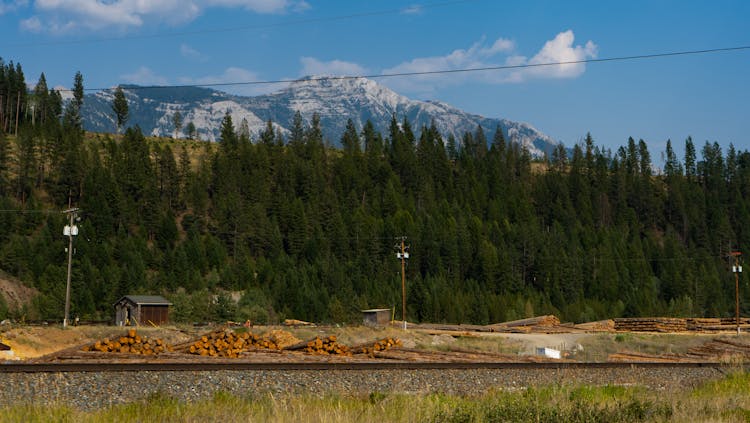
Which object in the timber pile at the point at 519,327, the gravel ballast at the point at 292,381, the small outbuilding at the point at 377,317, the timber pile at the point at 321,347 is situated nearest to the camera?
the gravel ballast at the point at 292,381

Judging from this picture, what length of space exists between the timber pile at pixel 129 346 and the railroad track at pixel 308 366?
20.0ft

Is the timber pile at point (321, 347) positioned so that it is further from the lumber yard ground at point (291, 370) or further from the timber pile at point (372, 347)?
the timber pile at point (372, 347)

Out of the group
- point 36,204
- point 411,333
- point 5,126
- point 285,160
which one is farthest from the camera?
point 5,126

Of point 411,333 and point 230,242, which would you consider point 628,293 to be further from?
point 411,333

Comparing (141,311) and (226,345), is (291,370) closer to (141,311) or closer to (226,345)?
(226,345)

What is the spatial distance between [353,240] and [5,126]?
3486 inches

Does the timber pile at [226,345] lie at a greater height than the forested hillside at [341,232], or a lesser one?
lesser

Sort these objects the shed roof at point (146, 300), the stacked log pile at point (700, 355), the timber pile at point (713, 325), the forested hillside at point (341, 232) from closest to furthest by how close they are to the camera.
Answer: the stacked log pile at point (700, 355) → the shed roof at point (146, 300) → the timber pile at point (713, 325) → the forested hillside at point (341, 232)

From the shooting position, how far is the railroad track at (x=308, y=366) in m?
17.5

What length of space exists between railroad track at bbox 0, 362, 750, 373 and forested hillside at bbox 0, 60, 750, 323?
47318 millimetres

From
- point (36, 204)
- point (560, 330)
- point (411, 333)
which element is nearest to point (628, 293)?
point (560, 330)

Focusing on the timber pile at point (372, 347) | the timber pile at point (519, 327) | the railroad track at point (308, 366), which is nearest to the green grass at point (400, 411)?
the railroad track at point (308, 366)

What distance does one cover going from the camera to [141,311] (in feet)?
197

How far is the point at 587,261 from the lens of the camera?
114 meters
